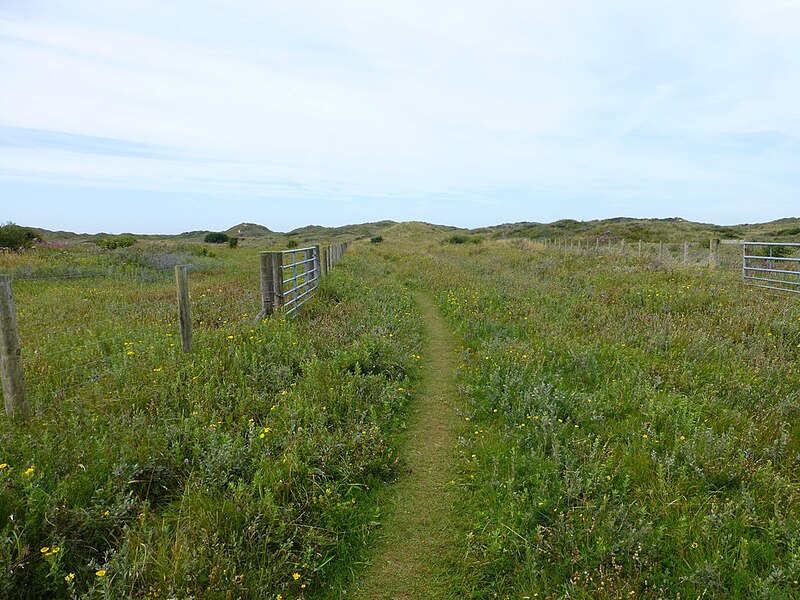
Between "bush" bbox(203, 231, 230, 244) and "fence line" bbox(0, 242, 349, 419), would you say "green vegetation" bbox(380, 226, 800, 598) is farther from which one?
"bush" bbox(203, 231, 230, 244)

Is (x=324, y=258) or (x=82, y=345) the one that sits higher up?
(x=324, y=258)

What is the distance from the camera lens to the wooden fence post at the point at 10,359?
13.9 ft

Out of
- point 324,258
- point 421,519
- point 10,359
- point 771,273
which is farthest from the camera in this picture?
point 324,258

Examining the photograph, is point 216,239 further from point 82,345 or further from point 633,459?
point 633,459

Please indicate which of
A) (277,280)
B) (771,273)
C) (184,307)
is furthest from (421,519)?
(771,273)

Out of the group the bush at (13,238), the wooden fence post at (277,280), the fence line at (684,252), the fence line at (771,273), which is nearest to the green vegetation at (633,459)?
the fence line at (771,273)

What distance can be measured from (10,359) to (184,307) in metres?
2.27

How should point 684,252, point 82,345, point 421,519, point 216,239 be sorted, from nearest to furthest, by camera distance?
point 421,519 → point 82,345 → point 684,252 → point 216,239

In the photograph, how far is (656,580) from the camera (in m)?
3.06

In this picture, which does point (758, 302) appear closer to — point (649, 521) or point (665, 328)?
point (665, 328)

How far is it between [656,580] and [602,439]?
1897 mm

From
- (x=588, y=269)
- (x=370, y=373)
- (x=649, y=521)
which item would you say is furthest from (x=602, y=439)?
(x=588, y=269)

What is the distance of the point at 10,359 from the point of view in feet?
14.2

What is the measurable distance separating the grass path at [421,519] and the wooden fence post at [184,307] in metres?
3.53
